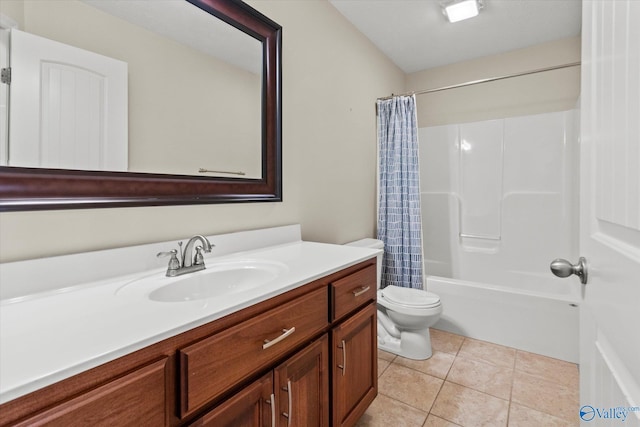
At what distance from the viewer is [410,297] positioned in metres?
2.16

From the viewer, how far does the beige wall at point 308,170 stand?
3.09 feet

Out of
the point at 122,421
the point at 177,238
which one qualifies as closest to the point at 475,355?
the point at 177,238

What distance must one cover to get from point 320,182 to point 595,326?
153 centimetres

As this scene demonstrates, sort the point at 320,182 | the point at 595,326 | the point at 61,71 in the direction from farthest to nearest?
the point at 320,182
the point at 61,71
the point at 595,326

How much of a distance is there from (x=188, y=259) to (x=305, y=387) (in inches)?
23.4

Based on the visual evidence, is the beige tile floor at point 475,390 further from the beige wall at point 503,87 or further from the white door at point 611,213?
the beige wall at point 503,87

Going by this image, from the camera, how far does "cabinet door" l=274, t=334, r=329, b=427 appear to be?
902mm

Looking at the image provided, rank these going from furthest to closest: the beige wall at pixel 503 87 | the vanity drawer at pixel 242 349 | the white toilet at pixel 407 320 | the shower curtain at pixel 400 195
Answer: the beige wall at pixel 503 87 → the shower curtain at pixel 400 195 → the white toilet at pixel 407 320 → the vanity drawer at pixel 242 349

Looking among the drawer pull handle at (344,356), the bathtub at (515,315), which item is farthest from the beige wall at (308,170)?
the bathtub at (515,315)

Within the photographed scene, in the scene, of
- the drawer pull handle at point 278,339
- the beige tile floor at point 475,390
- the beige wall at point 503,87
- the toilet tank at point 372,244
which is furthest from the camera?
the beige wall at point 503,87

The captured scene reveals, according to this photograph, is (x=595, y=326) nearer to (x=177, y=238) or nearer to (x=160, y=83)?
(x=177, y=238)

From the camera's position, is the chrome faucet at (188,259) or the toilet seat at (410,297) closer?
the chrome faucet at (188,259)

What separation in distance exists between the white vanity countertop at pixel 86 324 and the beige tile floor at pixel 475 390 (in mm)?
1079

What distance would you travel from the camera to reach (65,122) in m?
0.92
